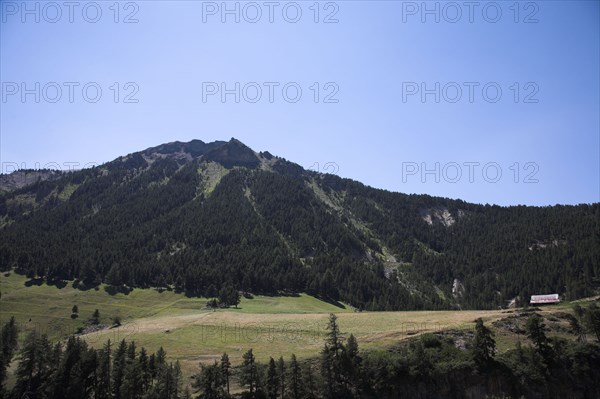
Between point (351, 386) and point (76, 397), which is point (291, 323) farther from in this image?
point (76, 397)

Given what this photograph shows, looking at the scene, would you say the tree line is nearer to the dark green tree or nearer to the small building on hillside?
the dark green tree

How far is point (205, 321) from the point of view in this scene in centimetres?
11794

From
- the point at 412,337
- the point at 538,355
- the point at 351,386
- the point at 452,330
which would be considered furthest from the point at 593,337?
the point at 351,386

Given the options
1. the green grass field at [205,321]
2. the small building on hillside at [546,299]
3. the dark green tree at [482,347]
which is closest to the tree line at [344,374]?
the dark green tree at [482,347]

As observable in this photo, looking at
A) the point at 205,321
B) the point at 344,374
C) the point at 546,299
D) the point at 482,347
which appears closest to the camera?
the point at 344,374

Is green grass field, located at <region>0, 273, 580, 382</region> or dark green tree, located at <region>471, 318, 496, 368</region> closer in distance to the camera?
dark green tree, located at <region>471, 318, 496, 368</region>

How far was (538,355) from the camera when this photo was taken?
258ft

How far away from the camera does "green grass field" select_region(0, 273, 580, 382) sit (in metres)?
92.5

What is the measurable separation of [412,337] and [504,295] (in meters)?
115

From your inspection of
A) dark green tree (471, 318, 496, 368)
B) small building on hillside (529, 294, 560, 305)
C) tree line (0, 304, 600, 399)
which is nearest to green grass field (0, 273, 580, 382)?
dark green tree (471, 318, 496, 368)

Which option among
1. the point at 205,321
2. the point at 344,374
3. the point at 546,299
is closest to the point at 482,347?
the point at 344,374

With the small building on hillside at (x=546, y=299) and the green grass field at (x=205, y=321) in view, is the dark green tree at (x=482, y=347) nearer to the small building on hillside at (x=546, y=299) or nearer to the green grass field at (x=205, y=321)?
the green grass field at (x=205, y=321)

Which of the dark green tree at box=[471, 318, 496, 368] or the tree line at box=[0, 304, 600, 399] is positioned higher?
the dark green tree at box=[471, 318, 496, 368]

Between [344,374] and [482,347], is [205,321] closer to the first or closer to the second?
[344,374]
